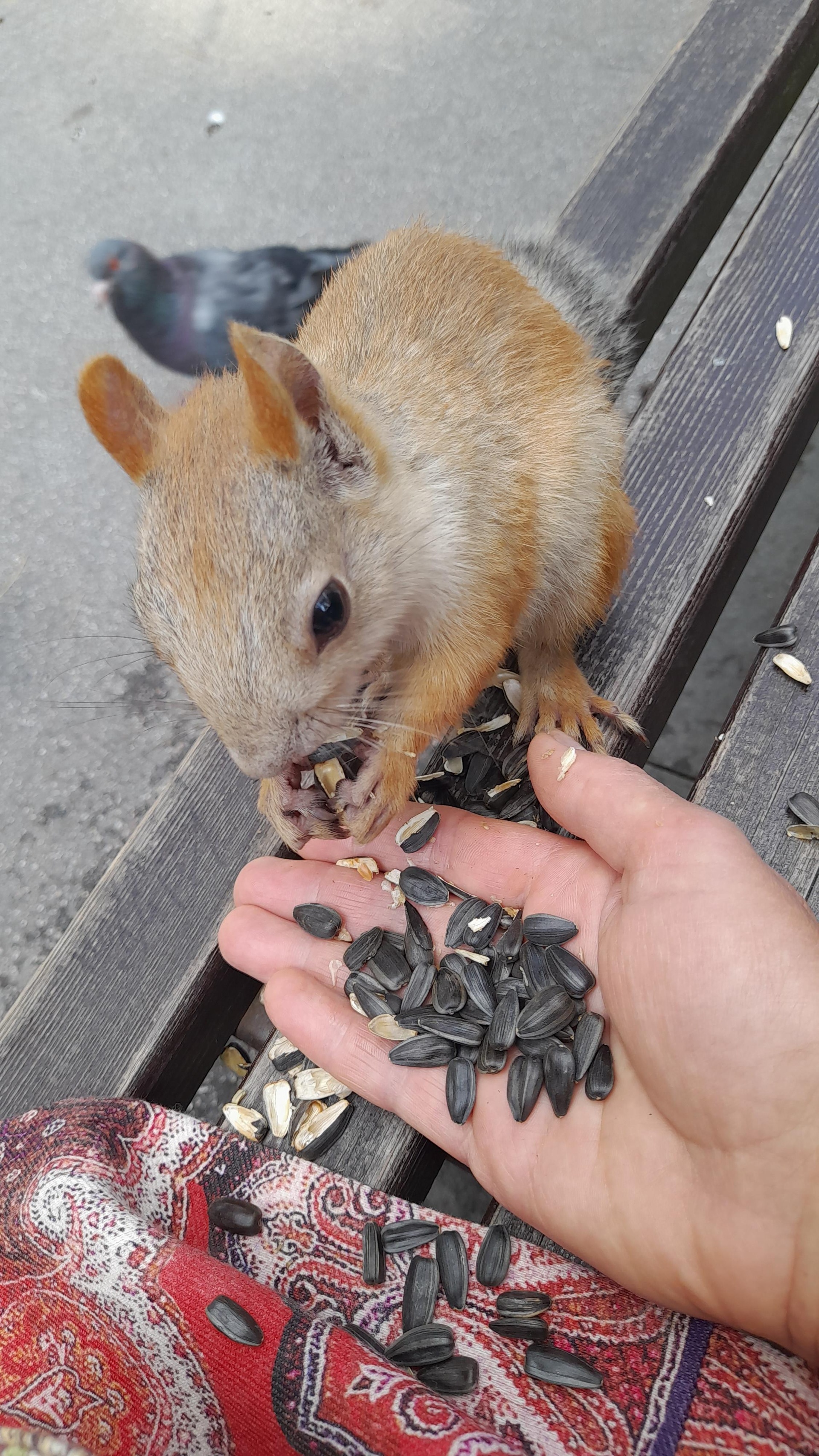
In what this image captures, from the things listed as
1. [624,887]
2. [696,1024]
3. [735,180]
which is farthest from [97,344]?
[696,1024]

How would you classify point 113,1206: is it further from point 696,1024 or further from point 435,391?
point 435,391

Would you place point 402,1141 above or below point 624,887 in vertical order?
below

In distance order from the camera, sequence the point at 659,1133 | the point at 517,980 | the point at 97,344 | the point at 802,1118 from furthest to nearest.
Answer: the point at 97,344 → the point at 517,980 → the point at 659,1133 → the point at 802,1118

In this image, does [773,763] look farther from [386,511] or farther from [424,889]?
[386,511]

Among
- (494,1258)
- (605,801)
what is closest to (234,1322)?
(494,1258)

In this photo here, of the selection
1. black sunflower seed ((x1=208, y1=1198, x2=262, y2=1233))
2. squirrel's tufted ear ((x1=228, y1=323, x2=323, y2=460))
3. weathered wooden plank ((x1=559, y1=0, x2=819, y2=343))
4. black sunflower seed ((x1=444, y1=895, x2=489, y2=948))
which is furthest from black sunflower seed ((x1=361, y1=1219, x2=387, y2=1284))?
weathered wooden plank ((x1=559, y1=0, x2=819, y2=343))

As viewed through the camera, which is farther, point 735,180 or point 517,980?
point 735,180
